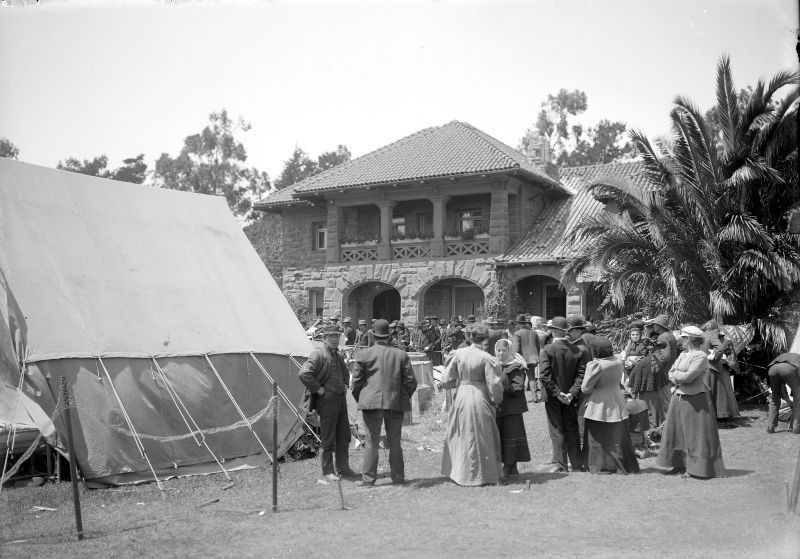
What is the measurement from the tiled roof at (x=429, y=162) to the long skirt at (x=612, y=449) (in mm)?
16597

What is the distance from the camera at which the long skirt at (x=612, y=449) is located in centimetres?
826

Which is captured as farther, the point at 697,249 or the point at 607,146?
the point at 607,146

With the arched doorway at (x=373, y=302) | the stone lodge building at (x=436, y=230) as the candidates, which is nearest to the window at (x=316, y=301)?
the stone lodge building at (x=436, y=230)

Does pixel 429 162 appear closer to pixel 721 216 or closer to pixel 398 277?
pixel 398 277

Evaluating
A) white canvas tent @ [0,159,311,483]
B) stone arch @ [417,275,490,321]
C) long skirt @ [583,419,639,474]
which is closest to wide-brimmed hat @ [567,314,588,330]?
long skirt @ [583,419,639,474]

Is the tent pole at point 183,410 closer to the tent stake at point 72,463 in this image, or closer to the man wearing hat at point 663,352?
the tent stake at point 72,463

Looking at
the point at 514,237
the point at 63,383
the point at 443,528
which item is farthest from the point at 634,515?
the point at 514,237

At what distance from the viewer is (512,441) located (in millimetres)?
8273

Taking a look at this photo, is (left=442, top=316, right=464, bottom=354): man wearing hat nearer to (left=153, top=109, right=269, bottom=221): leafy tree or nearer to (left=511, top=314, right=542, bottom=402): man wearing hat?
(left=511, top=314, right=542, bottom=402): man wearing hat

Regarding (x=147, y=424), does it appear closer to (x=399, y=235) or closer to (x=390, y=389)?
(x=390, y=389)

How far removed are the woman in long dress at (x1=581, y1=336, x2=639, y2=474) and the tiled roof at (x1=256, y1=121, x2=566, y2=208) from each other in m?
16.4

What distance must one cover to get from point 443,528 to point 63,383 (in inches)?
125

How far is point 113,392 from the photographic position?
8.73 metres

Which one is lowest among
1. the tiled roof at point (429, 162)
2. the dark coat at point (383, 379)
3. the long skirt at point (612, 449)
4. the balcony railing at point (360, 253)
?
the long skirt at point (612, 449)
